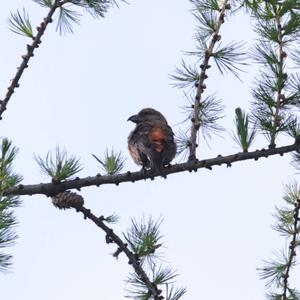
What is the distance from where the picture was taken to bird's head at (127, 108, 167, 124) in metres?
6.60

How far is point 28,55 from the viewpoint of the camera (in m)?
4.18

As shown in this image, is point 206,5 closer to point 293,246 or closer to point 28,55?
point 28,55

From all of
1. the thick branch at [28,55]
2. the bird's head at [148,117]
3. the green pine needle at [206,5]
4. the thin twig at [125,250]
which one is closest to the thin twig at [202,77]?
the green pine needle at [206,5]

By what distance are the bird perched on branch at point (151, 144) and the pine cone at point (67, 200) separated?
74 cm

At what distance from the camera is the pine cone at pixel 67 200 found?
430 cm

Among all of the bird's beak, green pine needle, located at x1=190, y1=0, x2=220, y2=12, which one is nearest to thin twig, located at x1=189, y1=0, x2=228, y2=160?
green pine needle, located at x1=190, y1=0, x2=220, y2=12

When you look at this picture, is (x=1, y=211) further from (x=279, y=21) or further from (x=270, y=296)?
(x=279, y=21)

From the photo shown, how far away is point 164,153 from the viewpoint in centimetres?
537

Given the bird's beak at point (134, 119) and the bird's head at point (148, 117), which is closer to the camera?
the bird's head at point (148, 117)

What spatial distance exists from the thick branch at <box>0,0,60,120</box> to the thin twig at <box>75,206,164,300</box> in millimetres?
734

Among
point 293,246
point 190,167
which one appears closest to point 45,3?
point 190,167

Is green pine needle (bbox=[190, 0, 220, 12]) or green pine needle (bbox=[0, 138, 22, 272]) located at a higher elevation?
green pine needle (bbox=[190, 0, 220, 12])

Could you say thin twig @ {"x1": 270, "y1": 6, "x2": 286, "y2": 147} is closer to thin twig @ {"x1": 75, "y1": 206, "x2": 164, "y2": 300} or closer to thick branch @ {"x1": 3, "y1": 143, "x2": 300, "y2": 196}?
thick branch @ {"x1": 3, "y1": 143, "x2": 300, "y2": 196}

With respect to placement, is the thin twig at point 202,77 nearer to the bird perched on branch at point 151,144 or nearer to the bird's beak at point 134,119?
the bird perched on branch at point 151,144
